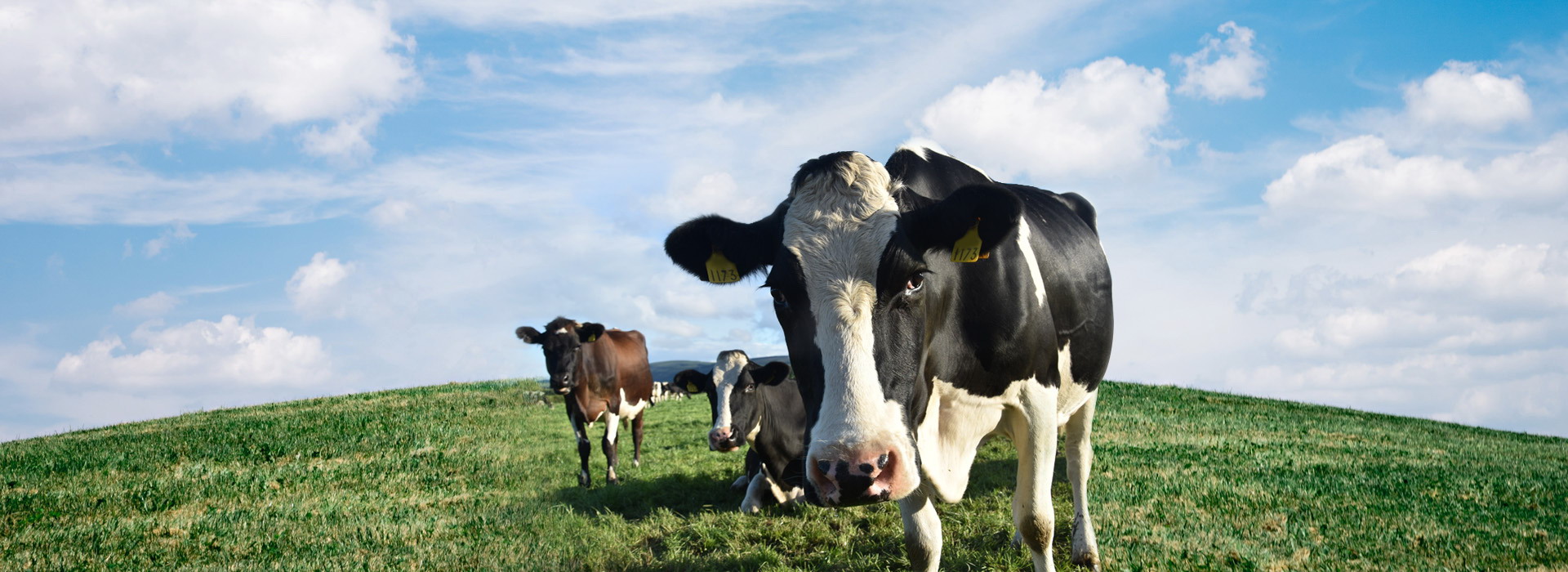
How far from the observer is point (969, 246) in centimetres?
417

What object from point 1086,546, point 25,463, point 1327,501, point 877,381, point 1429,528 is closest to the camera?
point 877,381

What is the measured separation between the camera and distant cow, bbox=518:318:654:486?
14188mm

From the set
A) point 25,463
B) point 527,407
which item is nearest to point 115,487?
point 25,463

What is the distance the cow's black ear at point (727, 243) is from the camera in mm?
4465

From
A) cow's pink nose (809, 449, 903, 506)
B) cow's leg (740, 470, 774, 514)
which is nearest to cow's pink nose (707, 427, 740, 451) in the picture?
cow's leg (740, 470, 774, 514)

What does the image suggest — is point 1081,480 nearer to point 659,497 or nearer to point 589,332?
point 659,497

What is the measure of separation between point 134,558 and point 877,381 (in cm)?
834

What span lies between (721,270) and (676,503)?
5.92 meters

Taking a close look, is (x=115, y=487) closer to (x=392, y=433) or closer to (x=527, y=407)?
(x=392, y=433)

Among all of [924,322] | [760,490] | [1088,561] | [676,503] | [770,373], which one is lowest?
[1088,561]

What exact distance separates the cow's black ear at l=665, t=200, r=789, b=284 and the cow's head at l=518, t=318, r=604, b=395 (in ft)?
32.5

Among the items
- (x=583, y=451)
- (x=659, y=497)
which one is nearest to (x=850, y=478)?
(x=659, y=497)

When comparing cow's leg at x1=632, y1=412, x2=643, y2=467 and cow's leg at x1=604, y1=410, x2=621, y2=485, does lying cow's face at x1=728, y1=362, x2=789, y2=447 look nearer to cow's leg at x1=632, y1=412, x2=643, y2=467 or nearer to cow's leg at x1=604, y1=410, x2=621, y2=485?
cow's leg at x1=604, y1=410, x2=621, y2=485

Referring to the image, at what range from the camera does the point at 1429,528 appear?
8156 mm
